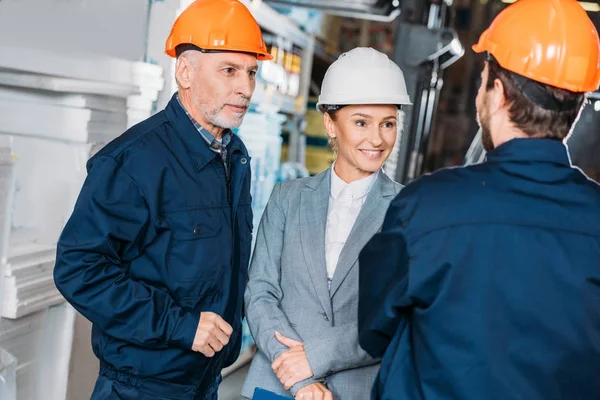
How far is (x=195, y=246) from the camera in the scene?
7.68 feet

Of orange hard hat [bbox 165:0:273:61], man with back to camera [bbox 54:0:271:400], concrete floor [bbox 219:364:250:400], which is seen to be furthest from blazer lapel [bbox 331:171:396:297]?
concrete floor [bbox 219:364:250:400]

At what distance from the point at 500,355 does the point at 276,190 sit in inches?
43.9

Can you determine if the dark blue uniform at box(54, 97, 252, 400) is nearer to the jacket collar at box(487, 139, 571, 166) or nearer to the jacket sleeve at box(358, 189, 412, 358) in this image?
the jacket sleeve at box(358, 189, 412, 358)

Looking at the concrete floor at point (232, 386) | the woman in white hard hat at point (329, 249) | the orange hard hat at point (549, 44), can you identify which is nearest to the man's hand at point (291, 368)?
the woman in white hard hat at point (329, 249)

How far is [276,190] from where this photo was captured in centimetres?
252

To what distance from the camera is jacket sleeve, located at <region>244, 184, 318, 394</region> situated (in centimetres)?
226

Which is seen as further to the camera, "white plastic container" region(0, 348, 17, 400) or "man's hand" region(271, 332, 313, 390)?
"white plastic container" region(0, 348, 17, 400)

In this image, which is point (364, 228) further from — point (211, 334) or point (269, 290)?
point (211, 334)

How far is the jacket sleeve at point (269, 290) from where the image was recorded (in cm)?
226

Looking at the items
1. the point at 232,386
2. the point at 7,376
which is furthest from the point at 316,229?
the point at 232,386

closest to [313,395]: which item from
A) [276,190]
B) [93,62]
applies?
[276,190]

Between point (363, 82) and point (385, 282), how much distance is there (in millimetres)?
877

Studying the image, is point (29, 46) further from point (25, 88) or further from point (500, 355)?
point (500, 355)

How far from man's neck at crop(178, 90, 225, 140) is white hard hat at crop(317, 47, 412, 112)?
377mm
